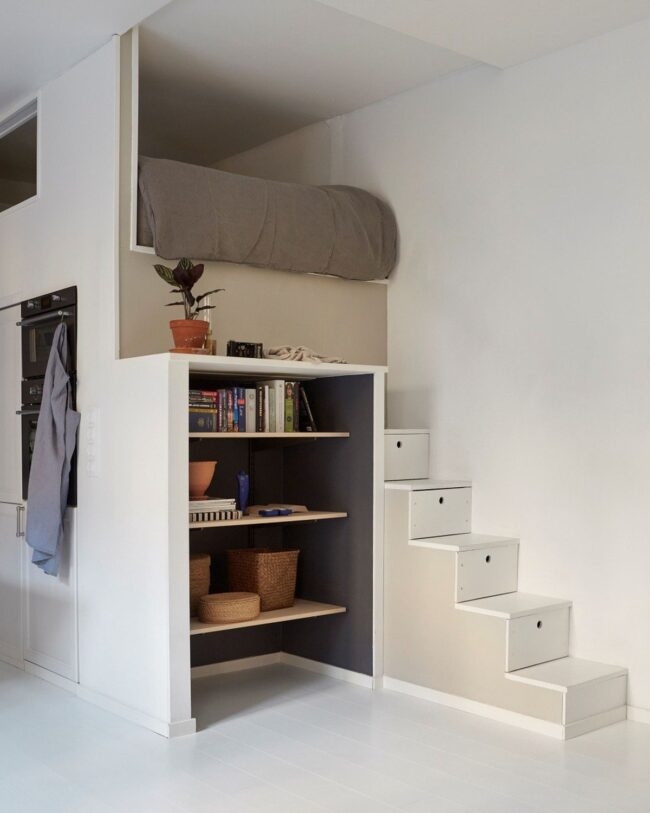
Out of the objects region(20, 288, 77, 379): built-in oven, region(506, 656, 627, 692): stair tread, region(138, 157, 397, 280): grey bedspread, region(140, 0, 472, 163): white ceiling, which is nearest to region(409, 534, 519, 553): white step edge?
region(506, 656, 627, 692): stair tread

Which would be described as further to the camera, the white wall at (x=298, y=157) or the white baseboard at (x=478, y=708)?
the white wall at (x=298, y=157)

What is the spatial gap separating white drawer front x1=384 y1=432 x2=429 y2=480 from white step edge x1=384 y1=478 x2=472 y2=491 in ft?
0.17

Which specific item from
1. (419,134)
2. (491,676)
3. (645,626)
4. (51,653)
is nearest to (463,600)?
(491,676)

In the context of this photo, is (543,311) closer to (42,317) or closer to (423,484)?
(423,484)

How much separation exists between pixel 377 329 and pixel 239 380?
87 cm

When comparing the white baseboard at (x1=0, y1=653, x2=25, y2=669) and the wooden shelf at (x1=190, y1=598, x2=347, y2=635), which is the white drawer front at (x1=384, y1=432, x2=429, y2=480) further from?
the white baseboard at (x1=0, y1=653, x2=25, y2=669)

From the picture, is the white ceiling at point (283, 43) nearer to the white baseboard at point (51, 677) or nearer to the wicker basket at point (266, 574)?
the wicker basket at point (266, 574)

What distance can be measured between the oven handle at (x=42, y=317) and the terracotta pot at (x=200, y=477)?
94cm

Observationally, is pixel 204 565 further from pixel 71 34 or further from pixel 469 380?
pixel 71 34

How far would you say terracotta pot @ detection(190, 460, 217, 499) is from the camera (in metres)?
4.01

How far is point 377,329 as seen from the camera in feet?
16.0

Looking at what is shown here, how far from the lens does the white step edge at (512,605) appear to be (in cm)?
379

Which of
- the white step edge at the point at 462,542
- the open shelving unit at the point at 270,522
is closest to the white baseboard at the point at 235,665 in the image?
the open shelving unit at the point at 270,522

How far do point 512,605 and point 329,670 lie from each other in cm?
100
